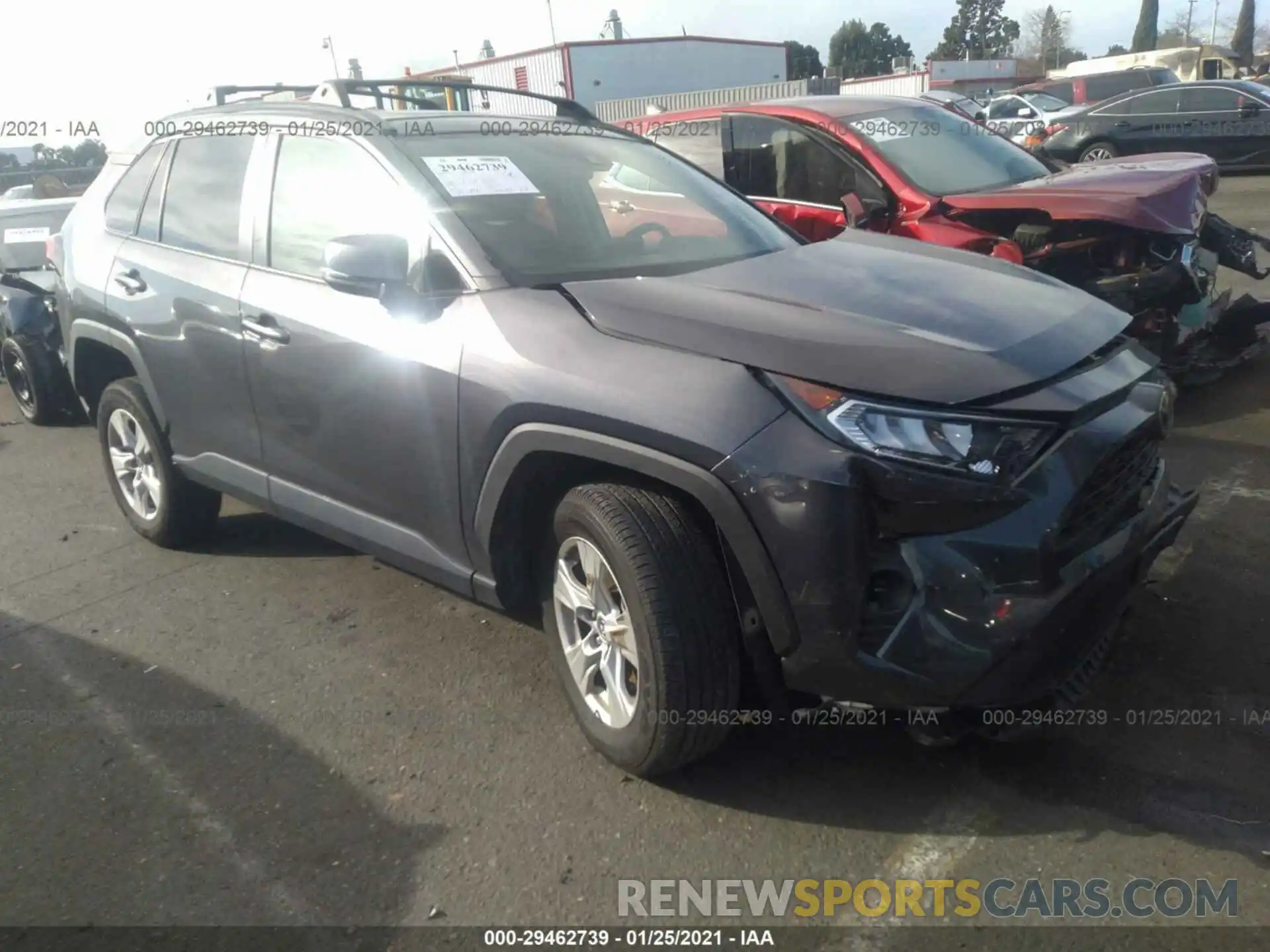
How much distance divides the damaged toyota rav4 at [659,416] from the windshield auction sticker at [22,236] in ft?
15.4

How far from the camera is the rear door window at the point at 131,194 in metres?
4.73

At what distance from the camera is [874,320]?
2873 mm

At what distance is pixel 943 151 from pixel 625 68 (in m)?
32.4

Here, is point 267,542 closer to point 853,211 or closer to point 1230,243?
point 853,211

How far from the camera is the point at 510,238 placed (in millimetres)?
3395

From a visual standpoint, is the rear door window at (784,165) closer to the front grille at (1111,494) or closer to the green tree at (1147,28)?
the front grille at (1111,494)

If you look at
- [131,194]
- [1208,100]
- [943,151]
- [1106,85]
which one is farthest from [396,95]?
[1106,85]

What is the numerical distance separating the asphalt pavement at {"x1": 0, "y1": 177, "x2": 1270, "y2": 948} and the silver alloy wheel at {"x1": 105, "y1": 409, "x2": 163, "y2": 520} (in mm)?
675

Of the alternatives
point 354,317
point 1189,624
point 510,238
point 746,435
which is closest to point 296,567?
point 354,317

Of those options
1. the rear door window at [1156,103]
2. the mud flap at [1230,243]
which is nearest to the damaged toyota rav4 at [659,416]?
the mud flap at [1230,243]

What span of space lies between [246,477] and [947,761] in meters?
2.70

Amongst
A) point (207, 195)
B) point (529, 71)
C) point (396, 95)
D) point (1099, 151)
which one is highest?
point (396, 95)

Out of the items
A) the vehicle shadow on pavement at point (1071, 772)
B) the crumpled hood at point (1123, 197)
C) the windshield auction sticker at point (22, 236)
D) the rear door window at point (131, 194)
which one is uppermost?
the rear door window at point (131, 194)

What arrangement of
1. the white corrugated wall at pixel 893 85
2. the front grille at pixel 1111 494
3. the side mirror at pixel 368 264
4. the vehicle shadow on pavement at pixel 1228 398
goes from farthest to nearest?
the white corrugated wall at pixel 893 85, the vehicle shadow on pavement at pixel 1228 398, the side mirror at pixel 368 264, the front grille at pixel 1111 494
